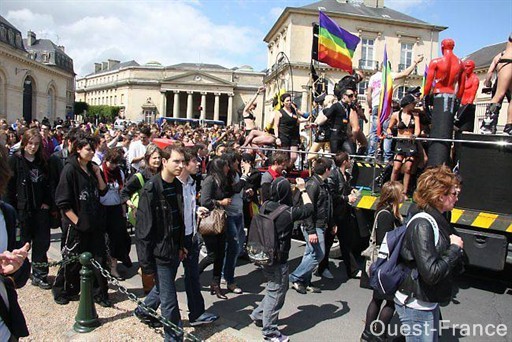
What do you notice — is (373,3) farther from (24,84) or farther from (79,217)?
(79,217)

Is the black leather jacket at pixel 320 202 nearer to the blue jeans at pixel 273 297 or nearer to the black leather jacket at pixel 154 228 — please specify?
the blue jeans at pixel 273 297

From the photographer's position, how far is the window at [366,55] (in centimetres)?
4794

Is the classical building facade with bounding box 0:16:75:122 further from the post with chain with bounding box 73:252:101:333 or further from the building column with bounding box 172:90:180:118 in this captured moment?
the post with chain with bounding box 73:252:101:333

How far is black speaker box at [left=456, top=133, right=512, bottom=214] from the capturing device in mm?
5496

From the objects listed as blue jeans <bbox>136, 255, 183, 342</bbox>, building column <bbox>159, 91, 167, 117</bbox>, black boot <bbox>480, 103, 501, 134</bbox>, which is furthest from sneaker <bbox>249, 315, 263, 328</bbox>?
building column <bbox>159, 91, 167, 117</bbox>

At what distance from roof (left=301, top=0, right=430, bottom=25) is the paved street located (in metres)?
45.5

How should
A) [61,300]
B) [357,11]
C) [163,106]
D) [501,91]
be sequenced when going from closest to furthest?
1. [61,300]
2. [501,91]
3. [357,11]
4. [163,106]

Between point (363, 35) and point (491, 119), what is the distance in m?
45.4

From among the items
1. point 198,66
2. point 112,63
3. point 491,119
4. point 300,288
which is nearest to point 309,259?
point 300,288

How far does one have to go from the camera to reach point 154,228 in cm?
407

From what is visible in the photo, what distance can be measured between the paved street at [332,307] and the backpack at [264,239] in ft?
3.08

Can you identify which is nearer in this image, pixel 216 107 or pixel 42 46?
pixel 42 46

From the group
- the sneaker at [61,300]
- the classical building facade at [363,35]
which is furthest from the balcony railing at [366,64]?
the sneaker at [61,300]

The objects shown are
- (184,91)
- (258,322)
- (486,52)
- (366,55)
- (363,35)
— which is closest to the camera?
(258,322)
